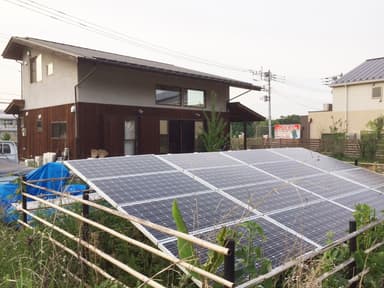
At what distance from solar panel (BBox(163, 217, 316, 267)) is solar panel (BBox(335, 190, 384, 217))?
1.55 meters

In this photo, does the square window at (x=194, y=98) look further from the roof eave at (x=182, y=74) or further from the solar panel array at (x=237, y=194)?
the solar panel array at (x=237, y=194)

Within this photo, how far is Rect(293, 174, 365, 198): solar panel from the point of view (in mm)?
4254

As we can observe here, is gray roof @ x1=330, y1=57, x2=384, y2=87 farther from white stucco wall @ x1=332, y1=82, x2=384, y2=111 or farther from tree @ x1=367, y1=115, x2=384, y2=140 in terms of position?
tree @ x1=367, y1=115, x2=384, y2=140

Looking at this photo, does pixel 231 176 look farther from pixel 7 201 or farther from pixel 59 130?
pixel 59 130

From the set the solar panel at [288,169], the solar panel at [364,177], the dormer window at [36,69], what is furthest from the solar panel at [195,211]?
the dormer window at [36,69]

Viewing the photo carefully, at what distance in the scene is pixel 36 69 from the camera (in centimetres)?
1496

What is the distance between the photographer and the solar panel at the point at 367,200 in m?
4.03

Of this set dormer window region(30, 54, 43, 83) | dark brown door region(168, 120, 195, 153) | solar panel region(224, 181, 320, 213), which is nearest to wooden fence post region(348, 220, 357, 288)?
solar panel region(224, 181, 320, 213)

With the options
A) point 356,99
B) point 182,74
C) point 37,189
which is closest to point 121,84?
point 182,74

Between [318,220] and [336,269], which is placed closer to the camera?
[336,269]

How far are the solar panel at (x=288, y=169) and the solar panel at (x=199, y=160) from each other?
0.50m

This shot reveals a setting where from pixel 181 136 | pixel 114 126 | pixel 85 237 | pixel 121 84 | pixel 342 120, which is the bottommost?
pixel 85 237

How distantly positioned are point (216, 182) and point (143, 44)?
18.3m

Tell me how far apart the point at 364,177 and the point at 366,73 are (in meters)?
21.3
